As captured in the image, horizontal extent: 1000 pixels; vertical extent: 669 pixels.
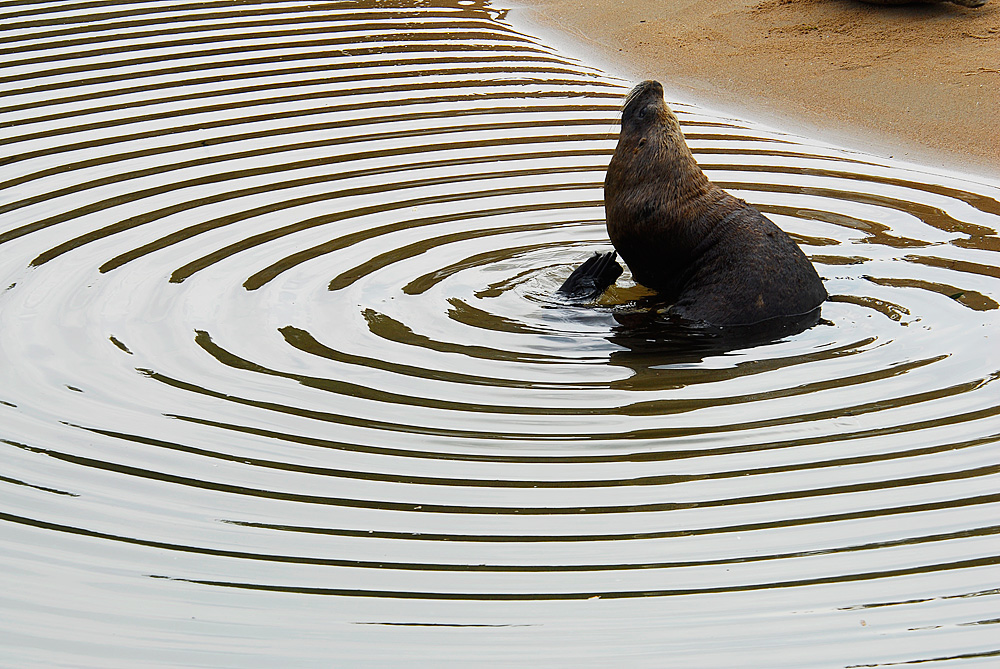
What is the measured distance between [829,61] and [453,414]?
705 centimetres

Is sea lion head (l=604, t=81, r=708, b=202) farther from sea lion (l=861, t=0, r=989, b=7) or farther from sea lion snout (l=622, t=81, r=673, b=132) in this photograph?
sea lion (l=861, t=0, r=989, b=7)

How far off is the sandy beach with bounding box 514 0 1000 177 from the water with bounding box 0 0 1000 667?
77 centimetres

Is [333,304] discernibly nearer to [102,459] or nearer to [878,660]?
[102,459]

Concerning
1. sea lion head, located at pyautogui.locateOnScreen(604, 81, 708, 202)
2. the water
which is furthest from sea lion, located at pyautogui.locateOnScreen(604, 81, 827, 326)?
the water

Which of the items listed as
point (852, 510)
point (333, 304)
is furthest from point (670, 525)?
point (333, 304)

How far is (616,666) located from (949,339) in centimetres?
289

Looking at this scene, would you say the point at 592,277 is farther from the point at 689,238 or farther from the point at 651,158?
the point at 651,158

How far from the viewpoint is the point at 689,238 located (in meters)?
5.81

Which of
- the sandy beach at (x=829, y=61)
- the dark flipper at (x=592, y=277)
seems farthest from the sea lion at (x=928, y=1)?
the dark flipper at (x=592, y=277)

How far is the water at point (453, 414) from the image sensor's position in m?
3.42

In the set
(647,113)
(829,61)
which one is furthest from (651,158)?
(829,61)

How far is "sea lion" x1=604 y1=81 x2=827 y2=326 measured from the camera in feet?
18.5

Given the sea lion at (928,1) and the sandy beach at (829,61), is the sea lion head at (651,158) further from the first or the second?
the sea lion at (928,1)

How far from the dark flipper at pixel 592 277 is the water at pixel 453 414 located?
0.59 ft
